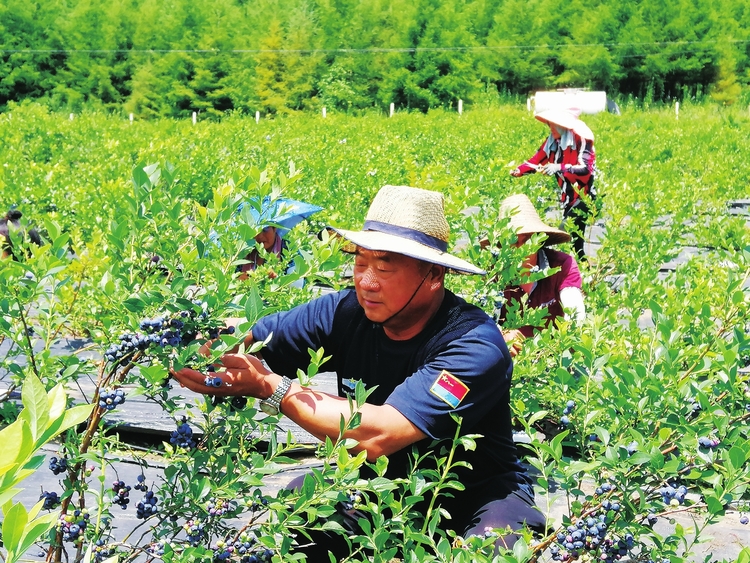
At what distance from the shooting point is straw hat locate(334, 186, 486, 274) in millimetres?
2256

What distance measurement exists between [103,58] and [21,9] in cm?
560

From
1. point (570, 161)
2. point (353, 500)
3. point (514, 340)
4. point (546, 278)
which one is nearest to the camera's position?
point (353, 500)

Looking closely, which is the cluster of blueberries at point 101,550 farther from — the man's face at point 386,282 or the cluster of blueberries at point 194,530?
the man's face at point 386,282

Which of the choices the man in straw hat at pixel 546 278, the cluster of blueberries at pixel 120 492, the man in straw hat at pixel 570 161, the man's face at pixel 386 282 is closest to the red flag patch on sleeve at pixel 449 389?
the man's face at pixel 386 282

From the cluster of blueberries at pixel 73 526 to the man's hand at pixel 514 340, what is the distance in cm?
179

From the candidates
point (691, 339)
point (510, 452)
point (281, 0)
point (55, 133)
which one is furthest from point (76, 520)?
point (281, 0)

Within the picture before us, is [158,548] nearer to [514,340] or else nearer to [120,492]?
[120,492]

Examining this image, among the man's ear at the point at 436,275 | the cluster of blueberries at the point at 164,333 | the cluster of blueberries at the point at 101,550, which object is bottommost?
the cluster of blueberries at the point at 101,550

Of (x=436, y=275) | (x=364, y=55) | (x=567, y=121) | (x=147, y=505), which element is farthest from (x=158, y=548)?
(x=364, y=55)

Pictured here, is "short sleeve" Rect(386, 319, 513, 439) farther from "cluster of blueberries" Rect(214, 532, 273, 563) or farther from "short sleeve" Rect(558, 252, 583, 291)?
"short sleeve" Rect(558, 252, 583, 291)

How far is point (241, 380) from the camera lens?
1870 mm

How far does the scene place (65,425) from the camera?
0.81m

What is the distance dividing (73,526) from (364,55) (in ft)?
163

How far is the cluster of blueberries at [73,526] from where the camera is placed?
1.70 m
